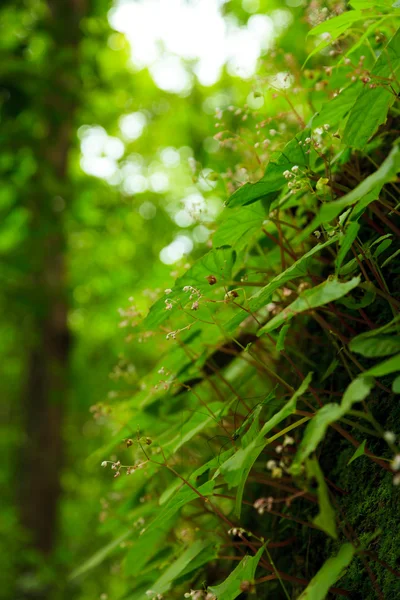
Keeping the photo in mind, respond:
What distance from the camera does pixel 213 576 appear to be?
1618mm

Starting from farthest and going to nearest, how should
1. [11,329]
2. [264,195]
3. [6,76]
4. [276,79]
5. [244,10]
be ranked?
[244,10] → [11,329] → [6,76] → [276,79] → [264,195]

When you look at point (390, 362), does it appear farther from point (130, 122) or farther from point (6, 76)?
point (130, 122)

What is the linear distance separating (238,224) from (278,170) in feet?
0.50

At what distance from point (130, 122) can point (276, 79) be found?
7.96 m

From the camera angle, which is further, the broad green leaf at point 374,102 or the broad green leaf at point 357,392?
the broad green leaf at point 374,102

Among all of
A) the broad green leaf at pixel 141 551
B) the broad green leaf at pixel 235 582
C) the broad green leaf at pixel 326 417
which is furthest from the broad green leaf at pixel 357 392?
the broad green leaf at pixel 141 551

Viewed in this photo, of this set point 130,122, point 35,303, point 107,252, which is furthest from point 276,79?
point 130,122

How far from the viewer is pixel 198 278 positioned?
4.04 ft

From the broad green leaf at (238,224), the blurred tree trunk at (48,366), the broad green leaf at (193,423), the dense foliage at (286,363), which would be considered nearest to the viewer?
the dense foliage at (286,363)

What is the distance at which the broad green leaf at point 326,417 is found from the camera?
0.74 m

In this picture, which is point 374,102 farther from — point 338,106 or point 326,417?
point 326,417

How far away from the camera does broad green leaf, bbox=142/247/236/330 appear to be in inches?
46.6

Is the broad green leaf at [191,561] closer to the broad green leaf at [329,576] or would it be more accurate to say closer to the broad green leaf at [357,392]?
the broad green leaf at [329,576]

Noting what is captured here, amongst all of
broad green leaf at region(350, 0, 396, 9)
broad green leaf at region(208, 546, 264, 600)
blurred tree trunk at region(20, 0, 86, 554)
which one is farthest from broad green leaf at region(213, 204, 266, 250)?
blurred tree trunk at region(20, 0, 86, 554)
